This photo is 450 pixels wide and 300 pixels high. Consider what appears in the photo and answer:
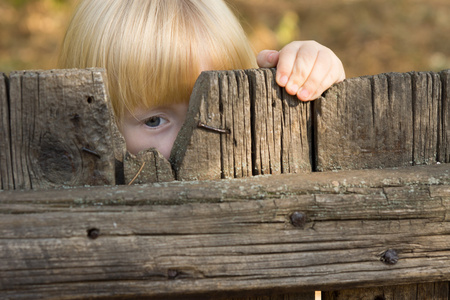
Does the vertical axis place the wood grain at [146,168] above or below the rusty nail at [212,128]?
below

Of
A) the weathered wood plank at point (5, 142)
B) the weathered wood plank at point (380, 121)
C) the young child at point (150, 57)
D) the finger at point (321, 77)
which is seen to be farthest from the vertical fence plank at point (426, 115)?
the weathered wood plank at point (5, 142)

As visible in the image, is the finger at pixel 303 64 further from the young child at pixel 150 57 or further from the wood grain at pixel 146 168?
the wood grain at pixel 146 168

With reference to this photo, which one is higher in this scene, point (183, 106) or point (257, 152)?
point (183, 106)

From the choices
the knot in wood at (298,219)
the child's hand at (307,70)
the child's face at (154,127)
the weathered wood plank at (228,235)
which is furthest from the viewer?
the child's face at (154,127)

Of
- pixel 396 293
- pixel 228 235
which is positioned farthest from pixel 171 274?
pixel 396 293

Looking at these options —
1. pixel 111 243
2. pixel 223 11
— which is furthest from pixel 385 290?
pixel 223 11

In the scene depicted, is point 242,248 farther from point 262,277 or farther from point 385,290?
point 385,290

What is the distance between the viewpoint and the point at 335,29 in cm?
848

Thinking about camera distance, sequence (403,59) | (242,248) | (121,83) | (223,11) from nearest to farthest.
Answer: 1. (242,248)
2. (121,83)
3. (223,11)
4. (403,59)

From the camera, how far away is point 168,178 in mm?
1645

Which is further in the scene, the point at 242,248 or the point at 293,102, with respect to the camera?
the point at 293,102

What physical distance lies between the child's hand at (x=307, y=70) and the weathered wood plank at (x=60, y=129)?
0.61 m

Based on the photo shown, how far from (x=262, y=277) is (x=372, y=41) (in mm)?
7234

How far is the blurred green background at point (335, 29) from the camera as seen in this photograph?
25.3 ft
